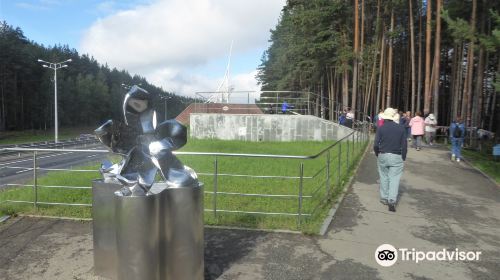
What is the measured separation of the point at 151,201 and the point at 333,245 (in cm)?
272

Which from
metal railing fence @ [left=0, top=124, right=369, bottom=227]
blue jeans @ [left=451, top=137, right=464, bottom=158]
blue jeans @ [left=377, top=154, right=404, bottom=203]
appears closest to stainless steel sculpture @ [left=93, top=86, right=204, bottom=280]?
metal railing fence @ [left=0, top=124, right=369, bottom=227]

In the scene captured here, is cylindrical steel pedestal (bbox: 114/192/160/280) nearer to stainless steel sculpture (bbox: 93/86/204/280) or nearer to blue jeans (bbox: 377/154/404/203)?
stainless steel sculpture (bbox: 93/86/204/280)

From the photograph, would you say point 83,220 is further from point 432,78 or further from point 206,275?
point 432,78

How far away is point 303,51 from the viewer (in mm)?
32562

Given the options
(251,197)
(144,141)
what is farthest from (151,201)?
(251,197)

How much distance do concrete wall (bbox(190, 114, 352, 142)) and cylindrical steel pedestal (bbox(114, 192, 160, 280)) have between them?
17.3 meters

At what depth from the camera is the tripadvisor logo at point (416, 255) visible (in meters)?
4.87

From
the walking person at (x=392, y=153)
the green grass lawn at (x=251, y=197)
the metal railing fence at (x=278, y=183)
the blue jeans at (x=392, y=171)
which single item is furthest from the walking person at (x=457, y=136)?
the blue jeans at (x=392, y=171)

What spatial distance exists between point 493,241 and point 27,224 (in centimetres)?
673

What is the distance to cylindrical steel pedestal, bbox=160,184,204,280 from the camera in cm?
376

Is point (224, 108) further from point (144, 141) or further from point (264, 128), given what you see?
point (144, 141)

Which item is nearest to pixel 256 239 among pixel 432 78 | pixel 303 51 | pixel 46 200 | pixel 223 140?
pixel 46 200

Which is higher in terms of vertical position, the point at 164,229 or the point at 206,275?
the point at 164,229

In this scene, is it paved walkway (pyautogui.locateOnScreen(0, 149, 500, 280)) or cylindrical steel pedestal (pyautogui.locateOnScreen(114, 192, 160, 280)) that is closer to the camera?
cylindrical steel pedestal (pyautogui.locateOnScreen(114, 192, 160, 280))
